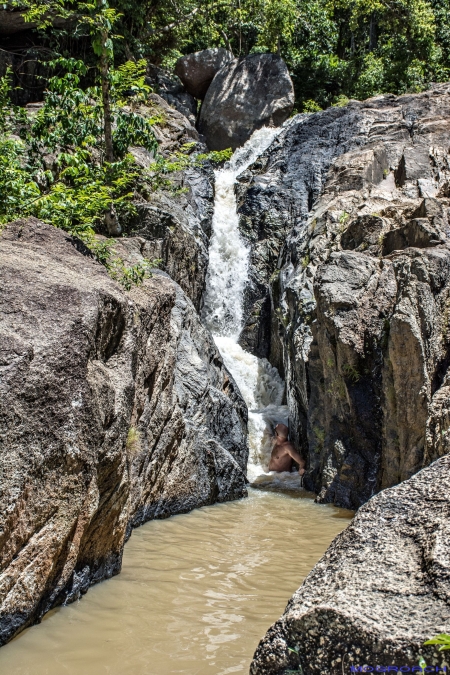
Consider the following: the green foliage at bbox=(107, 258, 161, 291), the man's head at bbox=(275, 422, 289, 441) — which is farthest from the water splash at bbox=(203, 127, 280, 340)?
the green foliage at bbox=(107, 258, 161, 291)

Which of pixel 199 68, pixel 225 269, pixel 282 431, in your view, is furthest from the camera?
pixel 199 68

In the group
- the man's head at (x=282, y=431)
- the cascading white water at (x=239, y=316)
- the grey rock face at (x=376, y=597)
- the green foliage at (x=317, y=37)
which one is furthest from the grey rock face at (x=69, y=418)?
the green foliage at (x=317, y=37)

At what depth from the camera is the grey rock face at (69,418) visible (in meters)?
3.54

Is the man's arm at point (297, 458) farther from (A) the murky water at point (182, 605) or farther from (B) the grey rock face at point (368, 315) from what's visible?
(A) the murky water at point (182, 605)

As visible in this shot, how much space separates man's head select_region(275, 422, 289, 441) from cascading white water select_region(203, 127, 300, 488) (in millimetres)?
356

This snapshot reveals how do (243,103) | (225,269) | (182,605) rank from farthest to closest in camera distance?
(243,103) < (225,269) < (182,605)

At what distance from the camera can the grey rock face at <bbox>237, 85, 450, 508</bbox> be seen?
7254mm

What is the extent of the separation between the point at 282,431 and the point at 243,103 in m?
15.4

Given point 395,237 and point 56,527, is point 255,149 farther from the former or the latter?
point 56,527

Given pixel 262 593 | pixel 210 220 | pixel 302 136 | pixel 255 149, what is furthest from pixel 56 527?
pixel 255 149

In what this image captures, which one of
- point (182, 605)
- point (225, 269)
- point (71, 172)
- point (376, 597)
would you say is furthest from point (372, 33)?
point (376, 597)

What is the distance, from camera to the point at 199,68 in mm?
22469

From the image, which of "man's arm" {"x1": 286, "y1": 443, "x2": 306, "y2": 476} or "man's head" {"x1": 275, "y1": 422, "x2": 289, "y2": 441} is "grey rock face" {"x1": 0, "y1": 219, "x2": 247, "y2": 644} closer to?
"man's arm" {"x1": 286, "y1": 443, "x2": 306, "y2": 476}

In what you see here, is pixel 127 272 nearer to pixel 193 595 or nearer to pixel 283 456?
pixel 193 595
